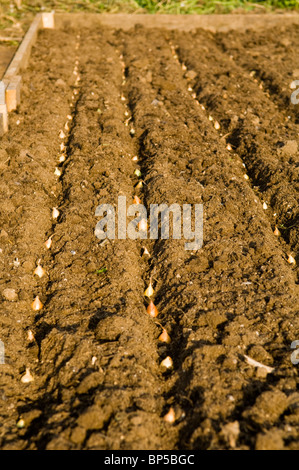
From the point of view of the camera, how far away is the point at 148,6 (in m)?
9.91

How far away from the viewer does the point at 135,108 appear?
6066 millimetres

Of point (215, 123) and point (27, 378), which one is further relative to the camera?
point (215, 123)

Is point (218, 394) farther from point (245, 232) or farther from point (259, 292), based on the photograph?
point (245, 232)

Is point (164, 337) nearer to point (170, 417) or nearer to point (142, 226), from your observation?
point (170, 417)

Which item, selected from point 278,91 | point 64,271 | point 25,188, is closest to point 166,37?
point 278,91

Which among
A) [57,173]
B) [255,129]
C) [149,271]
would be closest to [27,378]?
[149,271]

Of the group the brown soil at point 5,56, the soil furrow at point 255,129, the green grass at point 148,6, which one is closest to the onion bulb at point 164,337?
the soil furrow at point 255,129

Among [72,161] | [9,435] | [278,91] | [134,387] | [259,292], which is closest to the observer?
[9,435]

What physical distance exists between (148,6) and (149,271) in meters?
7.83

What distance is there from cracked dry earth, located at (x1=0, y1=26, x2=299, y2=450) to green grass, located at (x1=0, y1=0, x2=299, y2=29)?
354cm

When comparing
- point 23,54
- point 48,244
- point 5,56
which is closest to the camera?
point 48,244

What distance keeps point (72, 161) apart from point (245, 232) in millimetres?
1899

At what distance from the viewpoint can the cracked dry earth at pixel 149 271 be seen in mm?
2506

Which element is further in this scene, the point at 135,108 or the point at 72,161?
the point at 135,108
